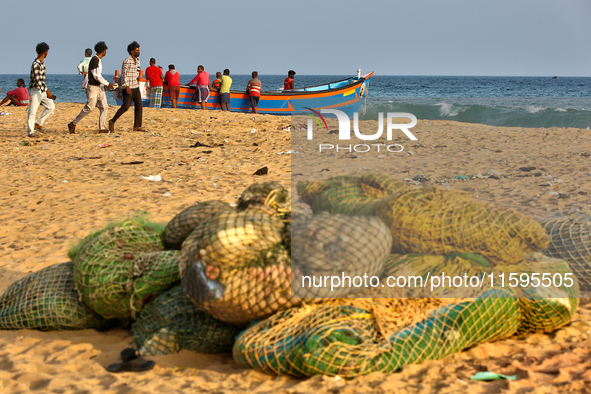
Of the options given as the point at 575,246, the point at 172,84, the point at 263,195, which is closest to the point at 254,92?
the point at 172,84

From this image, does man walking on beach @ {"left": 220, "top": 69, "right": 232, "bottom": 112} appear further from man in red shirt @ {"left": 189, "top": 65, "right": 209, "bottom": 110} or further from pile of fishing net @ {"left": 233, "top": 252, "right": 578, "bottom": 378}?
pile of fishing net @ {"left": 233, "top": 252, "right": 578, "bottom": 378}

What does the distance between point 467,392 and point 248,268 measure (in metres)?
1.13

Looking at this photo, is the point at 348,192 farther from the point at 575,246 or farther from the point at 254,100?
the point at 254,100

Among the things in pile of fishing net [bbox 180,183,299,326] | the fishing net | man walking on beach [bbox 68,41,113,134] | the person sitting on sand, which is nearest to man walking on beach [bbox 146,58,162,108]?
man walking on beach [bbox 68,41,113,134]

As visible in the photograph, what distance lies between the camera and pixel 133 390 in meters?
2.18

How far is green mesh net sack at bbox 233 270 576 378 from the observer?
7.28ft

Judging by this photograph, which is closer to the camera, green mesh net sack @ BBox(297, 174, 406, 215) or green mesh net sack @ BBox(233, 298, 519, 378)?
green mesh net sack @ BBox(233, 298, 519, 378)

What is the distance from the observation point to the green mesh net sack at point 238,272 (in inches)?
91.9

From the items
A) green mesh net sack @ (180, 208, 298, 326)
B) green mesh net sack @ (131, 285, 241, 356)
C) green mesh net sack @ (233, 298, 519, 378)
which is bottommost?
green mesh net sack @ (131, 285, 241, 356)

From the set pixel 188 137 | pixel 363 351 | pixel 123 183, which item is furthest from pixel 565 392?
pixel 188 137

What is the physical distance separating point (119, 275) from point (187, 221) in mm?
520

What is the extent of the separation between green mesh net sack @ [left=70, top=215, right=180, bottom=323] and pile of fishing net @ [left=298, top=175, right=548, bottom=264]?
1.31m

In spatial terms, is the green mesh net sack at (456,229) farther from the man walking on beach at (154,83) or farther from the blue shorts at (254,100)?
the blue shorts at (254,100)

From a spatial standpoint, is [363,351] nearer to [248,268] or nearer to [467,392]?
[467,392]
